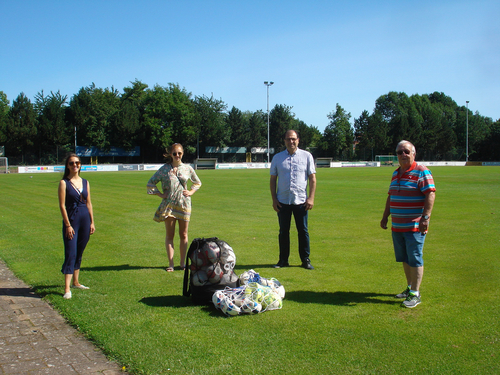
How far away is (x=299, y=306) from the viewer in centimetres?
472

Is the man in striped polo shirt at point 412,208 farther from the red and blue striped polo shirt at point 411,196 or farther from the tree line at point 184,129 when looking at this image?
the tree line at point 184,129

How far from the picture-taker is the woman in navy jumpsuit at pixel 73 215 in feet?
16.8

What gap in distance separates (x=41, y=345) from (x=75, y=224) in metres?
1.75

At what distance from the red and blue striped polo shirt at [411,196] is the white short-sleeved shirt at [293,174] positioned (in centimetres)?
199

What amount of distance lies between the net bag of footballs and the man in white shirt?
1.75 meters

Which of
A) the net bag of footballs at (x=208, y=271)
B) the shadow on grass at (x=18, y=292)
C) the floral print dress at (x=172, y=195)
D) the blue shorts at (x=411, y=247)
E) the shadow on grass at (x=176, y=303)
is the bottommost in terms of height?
the shadow on grass at (x=18, y=292)

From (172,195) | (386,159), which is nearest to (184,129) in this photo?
(386,159)

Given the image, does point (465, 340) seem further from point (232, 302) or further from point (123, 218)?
point (123, 218)

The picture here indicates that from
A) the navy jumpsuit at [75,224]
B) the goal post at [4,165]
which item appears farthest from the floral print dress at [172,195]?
the goal post at [4,165]

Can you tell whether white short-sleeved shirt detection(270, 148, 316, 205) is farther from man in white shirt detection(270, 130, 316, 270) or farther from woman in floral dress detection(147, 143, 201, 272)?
woman in floral dress detection(147, 143, 201, 272)

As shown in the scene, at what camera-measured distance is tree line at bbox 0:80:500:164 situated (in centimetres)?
6488

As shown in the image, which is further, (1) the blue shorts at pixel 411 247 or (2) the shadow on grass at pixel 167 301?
(2) the shadow on grass at pixel 167 301

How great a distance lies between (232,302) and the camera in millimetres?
4500

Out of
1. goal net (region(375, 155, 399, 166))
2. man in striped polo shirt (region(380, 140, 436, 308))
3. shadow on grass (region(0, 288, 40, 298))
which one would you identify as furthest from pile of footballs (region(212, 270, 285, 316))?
goal net (region(375, 155, 399, 166))
